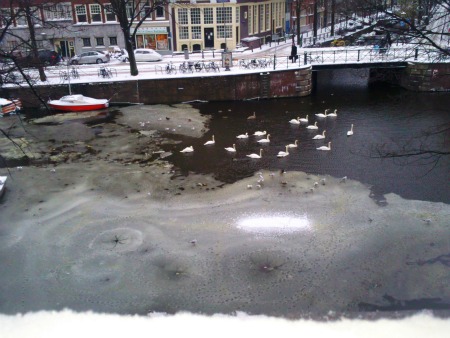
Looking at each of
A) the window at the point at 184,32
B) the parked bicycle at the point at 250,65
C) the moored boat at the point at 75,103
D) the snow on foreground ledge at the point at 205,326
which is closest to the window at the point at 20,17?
the moored boat at the point at 75,103

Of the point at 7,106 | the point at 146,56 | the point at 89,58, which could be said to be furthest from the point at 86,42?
the point at 7,106

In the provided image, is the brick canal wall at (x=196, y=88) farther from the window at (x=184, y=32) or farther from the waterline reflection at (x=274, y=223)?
the waterline reflection at (x=274, y=223)

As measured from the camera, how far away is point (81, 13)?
48.4 m

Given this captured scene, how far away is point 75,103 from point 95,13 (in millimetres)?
19760

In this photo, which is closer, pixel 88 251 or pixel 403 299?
pixel 403 299

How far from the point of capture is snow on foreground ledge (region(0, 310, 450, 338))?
37.4 ft

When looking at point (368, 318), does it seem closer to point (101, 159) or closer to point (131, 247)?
point (131, 247)

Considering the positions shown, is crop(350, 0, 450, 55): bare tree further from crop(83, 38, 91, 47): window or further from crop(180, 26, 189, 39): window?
crop(83, 38, 91, 47): window

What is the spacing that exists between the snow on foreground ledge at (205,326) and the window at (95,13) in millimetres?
42111

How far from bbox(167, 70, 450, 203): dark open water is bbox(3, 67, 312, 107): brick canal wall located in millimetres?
1055

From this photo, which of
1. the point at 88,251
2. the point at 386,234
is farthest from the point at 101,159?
the point at 386,234

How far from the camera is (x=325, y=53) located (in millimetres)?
41062

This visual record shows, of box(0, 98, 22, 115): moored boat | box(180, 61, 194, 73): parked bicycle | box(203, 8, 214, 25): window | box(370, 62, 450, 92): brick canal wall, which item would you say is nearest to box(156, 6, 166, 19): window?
box(203, 8, 214, 25): window

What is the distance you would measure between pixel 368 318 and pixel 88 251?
345 inches
